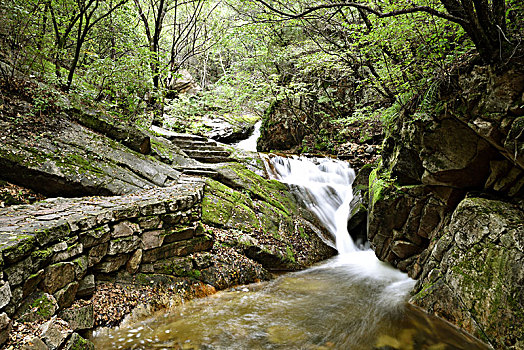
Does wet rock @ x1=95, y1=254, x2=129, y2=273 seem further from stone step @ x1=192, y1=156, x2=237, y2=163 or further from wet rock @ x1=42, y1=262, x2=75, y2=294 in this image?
stone step @ x1=192, y1=156, x2=237, y2=163

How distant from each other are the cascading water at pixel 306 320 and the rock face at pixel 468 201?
484 millimetres

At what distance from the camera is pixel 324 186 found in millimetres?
11117

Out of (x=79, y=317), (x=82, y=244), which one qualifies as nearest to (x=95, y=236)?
(x=82, y=244)

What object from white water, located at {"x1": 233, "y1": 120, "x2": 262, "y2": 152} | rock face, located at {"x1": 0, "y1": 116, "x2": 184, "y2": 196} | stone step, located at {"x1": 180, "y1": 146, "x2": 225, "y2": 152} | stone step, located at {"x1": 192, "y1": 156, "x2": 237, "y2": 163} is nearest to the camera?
rock face, located at {"x1": 0, "y1": 116, "x2": 184, "y2": 196}

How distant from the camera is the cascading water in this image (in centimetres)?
371

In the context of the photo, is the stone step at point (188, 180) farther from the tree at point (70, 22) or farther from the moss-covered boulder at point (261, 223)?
the tree at point (70, 22)

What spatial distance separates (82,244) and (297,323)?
3.54 m

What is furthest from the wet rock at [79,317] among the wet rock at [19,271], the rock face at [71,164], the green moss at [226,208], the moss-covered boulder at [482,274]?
the moss-covered boulder at [482,274]

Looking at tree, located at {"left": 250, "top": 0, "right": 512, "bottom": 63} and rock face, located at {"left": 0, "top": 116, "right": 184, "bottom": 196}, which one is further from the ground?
tree, located at {"left": 250, "top": 0, "right": 512, "bottom": 63}

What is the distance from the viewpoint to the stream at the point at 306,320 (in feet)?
12.2

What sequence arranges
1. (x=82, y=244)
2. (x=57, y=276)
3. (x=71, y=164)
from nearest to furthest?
(x=57, y=276)
(x=82, y=244)
(x=71, y=164)

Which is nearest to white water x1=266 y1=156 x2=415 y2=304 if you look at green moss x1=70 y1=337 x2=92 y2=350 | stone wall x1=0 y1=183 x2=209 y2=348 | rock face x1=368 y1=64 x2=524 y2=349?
rock face x1=368 y1=64 x2=524 y2=349

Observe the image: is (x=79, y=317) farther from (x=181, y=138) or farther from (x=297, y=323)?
(x=181, y=138)

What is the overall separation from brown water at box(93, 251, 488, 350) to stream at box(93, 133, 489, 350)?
0.01m
